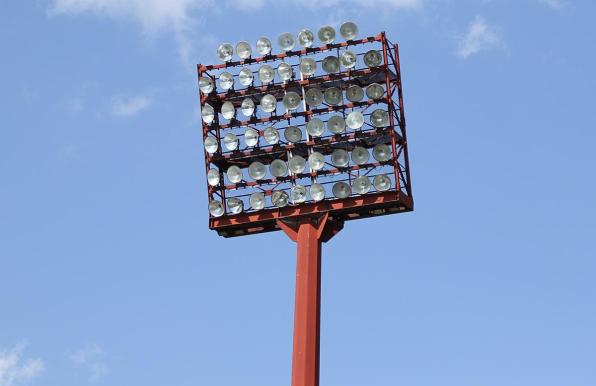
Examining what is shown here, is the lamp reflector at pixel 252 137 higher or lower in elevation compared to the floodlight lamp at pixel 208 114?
lower

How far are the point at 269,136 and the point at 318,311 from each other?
8.73 meters

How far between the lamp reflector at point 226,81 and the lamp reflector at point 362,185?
7996mm

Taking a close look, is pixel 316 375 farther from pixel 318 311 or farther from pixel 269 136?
pixel 269 136

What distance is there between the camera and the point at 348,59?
334ft

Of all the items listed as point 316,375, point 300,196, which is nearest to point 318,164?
point 300,196

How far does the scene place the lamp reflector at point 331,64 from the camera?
4023 inches

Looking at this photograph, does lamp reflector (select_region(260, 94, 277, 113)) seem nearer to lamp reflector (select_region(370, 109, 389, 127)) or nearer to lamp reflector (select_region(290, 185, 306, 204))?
lamp reflector (select_region(290, 185, 306, 204))

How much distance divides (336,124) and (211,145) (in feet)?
19.6

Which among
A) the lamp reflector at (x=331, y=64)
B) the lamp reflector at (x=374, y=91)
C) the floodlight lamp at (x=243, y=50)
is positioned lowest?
the lamp reflector at (x=374, y=91)

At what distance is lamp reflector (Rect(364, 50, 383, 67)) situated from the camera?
101750mm

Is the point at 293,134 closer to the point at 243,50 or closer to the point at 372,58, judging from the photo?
the point at 372,58

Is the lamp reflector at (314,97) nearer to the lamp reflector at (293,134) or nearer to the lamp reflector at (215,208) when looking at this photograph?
the lamp reflector at (293,134)

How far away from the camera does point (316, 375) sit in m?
96.8

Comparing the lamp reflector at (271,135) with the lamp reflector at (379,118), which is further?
the lamp reflector at (271,135)
